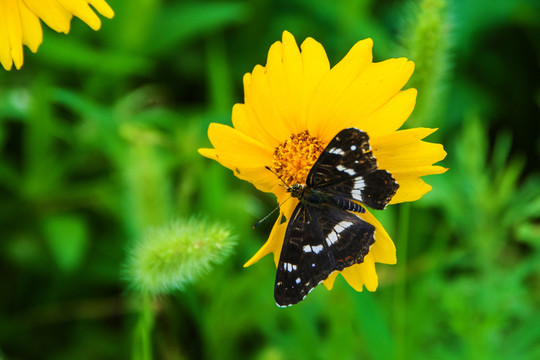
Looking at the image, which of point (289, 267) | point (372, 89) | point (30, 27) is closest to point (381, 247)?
point (289, 267)

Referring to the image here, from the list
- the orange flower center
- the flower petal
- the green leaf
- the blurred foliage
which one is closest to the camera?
the flower petal

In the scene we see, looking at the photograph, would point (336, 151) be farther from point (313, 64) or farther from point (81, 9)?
point (81, 9)

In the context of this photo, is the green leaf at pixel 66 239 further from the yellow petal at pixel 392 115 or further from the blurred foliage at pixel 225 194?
the yellow petal at pixel 392 115

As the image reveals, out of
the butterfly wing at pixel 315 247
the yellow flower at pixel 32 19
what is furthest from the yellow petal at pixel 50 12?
the butterfly wing at pixel 315 247

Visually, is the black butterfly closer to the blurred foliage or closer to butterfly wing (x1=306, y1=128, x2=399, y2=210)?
butterfly wing (x1=306, y1=128, x2=399, y2=210)

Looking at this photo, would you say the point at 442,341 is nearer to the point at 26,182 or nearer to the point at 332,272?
the point at 332,272

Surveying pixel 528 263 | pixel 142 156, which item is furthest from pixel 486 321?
pixel 142 156

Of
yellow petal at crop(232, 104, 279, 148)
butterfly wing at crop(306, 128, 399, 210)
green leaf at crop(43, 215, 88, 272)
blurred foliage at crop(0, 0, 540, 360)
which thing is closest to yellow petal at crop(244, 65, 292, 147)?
yellow petal at crop(232, 104, 279, 148)
